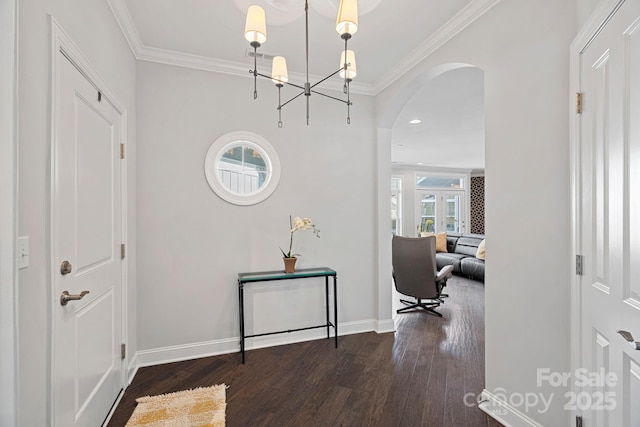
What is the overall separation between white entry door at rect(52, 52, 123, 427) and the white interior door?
7.19ft

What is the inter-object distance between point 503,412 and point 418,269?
2.16 m

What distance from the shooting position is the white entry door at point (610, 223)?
1.08m

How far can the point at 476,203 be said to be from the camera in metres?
9.83

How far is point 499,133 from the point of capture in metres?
1.98

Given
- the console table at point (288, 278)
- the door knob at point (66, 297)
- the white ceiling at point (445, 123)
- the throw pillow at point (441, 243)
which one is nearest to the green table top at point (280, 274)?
the console table at point (288, 278)

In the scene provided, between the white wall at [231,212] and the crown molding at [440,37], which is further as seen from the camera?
the white wall at [231,212]

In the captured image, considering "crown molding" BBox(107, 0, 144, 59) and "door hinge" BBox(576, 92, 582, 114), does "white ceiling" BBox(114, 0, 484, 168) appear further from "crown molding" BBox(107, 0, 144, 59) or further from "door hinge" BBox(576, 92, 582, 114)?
"door hinge" BBox(576, 92, 582, 114)

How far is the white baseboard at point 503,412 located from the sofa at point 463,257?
4.31 meters

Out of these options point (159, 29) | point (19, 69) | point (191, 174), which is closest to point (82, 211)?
point (19, 69)

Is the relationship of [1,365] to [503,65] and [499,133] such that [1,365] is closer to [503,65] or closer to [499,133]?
[499,133]

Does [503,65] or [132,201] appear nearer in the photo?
[503,65]

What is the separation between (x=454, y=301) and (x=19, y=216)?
4.92 metres

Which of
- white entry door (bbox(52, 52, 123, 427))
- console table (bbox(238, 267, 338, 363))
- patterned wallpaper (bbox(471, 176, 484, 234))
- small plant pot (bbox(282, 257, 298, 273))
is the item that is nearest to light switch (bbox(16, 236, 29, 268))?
white entry door (bbox(52, 52, 123, 427))

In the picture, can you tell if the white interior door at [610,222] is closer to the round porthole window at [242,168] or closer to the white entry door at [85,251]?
A: the white entry door at [85,251]
